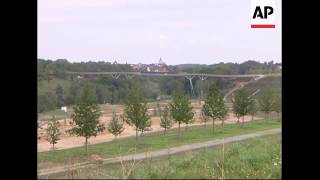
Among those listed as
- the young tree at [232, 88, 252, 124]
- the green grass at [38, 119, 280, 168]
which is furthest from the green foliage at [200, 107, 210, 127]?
the green grass at [38, 119, 280, 168]

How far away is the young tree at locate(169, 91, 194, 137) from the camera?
128ft

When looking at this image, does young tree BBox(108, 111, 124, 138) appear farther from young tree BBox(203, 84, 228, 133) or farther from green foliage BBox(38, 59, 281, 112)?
young tree BBox(203, 84, 228, 133)

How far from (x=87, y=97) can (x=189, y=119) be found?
10947mm

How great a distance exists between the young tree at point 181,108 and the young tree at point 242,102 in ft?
15.3

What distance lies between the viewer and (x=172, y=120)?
142ft

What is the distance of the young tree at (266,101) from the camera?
3883cm

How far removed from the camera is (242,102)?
4131 centimetres

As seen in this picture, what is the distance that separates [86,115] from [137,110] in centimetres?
560

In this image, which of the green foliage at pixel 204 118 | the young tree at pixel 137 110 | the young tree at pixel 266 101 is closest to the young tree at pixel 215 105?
the green foliage at pixel 204 118

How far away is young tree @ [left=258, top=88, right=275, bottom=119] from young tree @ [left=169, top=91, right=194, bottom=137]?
22.7ft

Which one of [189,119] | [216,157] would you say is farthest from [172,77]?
[216,157]

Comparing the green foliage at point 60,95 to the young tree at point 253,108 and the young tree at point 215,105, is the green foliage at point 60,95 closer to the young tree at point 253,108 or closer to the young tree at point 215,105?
the young tree at point 215,105
